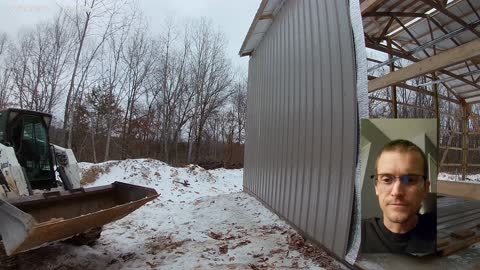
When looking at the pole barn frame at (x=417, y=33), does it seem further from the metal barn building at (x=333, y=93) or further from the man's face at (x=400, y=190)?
the man's face at (x=400, y=190)

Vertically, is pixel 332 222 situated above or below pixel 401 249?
below

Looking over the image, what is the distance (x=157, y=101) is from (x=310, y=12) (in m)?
25.2

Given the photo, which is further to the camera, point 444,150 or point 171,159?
point 171,159

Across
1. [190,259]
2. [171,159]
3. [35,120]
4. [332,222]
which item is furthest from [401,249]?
[171,159]

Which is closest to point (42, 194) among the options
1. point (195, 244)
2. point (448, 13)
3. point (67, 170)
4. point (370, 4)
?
point (67, 170)

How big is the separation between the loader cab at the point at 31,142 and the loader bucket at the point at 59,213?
774mm

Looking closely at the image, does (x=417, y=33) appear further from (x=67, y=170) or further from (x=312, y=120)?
(x=67, y=170)

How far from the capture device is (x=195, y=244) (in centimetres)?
588

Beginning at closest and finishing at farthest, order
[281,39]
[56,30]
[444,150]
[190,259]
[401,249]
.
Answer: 1. [401,249]
2. [190,259]
3. [281,39]
4. [444,150]
5. [56,30]

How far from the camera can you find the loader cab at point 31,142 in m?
5.52

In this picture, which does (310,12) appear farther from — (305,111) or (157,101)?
(157,101)

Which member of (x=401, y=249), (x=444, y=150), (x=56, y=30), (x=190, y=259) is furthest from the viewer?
(x=56, y=30)

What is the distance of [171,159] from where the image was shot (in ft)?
92.0

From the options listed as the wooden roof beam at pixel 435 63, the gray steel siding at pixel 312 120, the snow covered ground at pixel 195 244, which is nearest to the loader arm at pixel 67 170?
the snow covered ground at pixel 195 244
